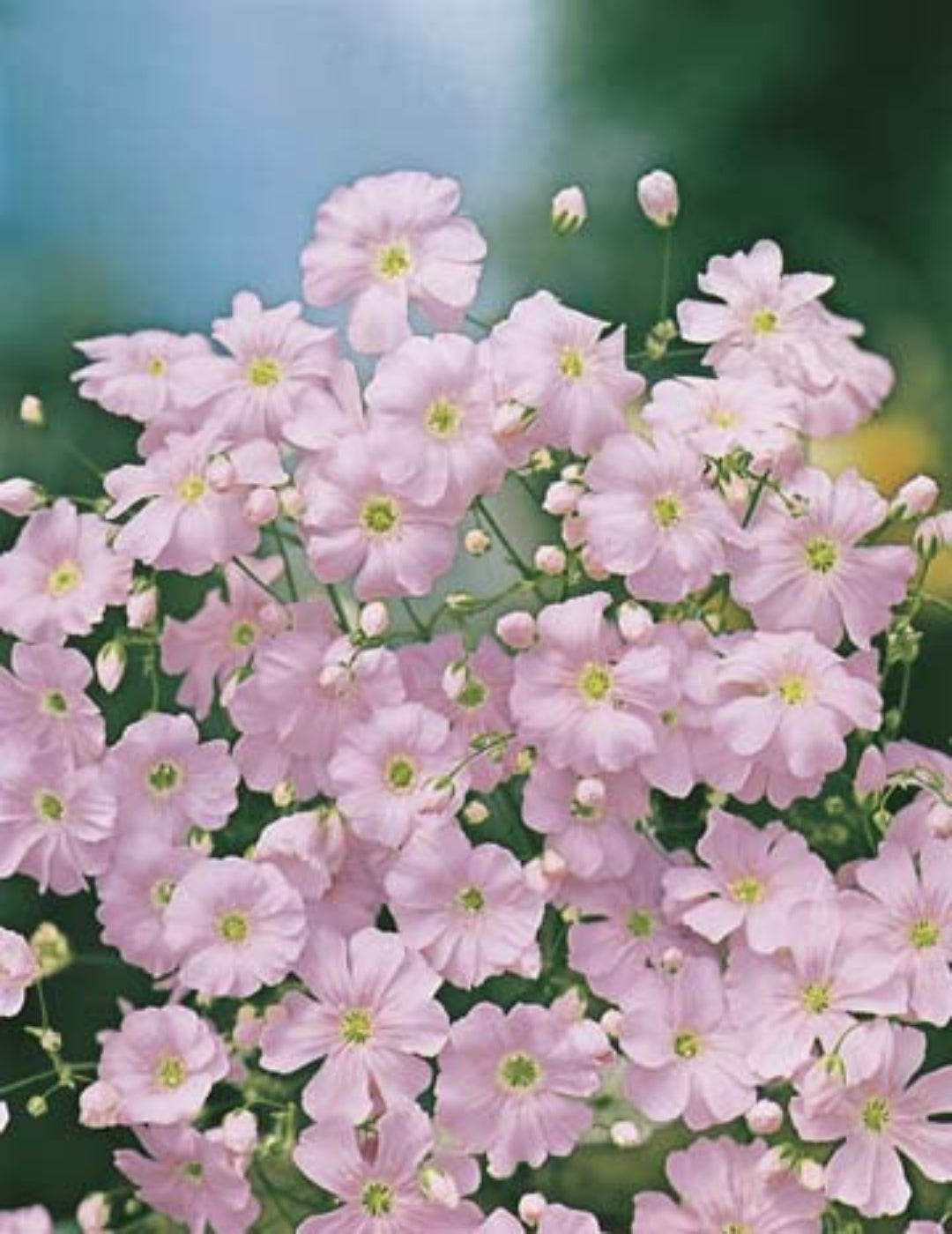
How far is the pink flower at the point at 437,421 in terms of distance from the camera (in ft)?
2.90

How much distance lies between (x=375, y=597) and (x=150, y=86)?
2040mm

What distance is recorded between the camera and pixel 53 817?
0.92 meters

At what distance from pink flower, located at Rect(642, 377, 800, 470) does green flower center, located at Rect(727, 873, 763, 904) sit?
0.14m

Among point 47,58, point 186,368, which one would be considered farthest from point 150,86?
point 186,368

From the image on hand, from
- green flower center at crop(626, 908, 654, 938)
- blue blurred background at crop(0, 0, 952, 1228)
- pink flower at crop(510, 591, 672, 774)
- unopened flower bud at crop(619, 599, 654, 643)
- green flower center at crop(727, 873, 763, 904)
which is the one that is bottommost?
blue blurred background at crop(0, 0, 952, 1228)

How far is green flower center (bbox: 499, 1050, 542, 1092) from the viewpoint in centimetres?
88

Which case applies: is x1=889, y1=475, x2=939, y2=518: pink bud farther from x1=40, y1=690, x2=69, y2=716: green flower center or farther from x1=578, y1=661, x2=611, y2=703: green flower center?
x1=40, y1=690, x2=69, y2=716: green flower center

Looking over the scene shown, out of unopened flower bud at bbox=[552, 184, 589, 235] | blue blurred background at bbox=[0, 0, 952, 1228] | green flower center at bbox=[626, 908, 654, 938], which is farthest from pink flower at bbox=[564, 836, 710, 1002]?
blue blurred background at bbox=[0, 0, 952, 1228]

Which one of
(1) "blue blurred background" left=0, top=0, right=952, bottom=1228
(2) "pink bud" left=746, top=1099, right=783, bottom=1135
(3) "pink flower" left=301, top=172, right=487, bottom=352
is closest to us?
(2) "pink bud" left=746, top=1099, right=783, bottom=1135

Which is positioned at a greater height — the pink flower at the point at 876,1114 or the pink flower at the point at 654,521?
the pink flower at the point at 654,521

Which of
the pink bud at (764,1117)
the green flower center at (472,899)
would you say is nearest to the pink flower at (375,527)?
the green flower center at (472,899)

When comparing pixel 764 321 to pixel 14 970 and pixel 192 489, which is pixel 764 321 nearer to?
pixel 192 489

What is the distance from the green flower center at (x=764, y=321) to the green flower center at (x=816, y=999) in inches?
9.8

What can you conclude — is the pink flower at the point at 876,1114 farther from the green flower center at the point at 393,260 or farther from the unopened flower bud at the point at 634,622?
the green flower center at the point at 393,260
